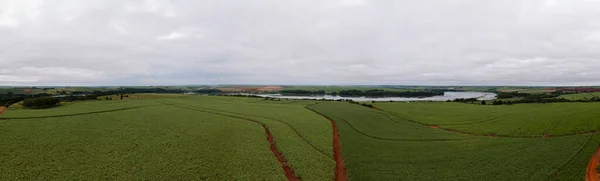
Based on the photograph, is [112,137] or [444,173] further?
[112,137]

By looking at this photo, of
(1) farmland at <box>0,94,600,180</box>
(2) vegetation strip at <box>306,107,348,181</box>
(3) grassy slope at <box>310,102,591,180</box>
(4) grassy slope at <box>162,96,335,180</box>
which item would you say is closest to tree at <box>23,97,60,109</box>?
(1) farmland at <box>0,94,600,180</box>

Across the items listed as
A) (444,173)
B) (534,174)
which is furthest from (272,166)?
(534,174)

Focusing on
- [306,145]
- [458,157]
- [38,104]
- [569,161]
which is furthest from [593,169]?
[38,104]

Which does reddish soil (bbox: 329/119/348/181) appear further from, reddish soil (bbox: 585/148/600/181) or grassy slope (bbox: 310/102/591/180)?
reddish soil (bbox: 585/148/600/181)

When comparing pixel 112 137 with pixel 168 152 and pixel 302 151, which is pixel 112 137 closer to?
pixel 168 152

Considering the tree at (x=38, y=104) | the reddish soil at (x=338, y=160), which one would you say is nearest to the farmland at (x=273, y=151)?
the reddish soil at (x=338, y=160)
